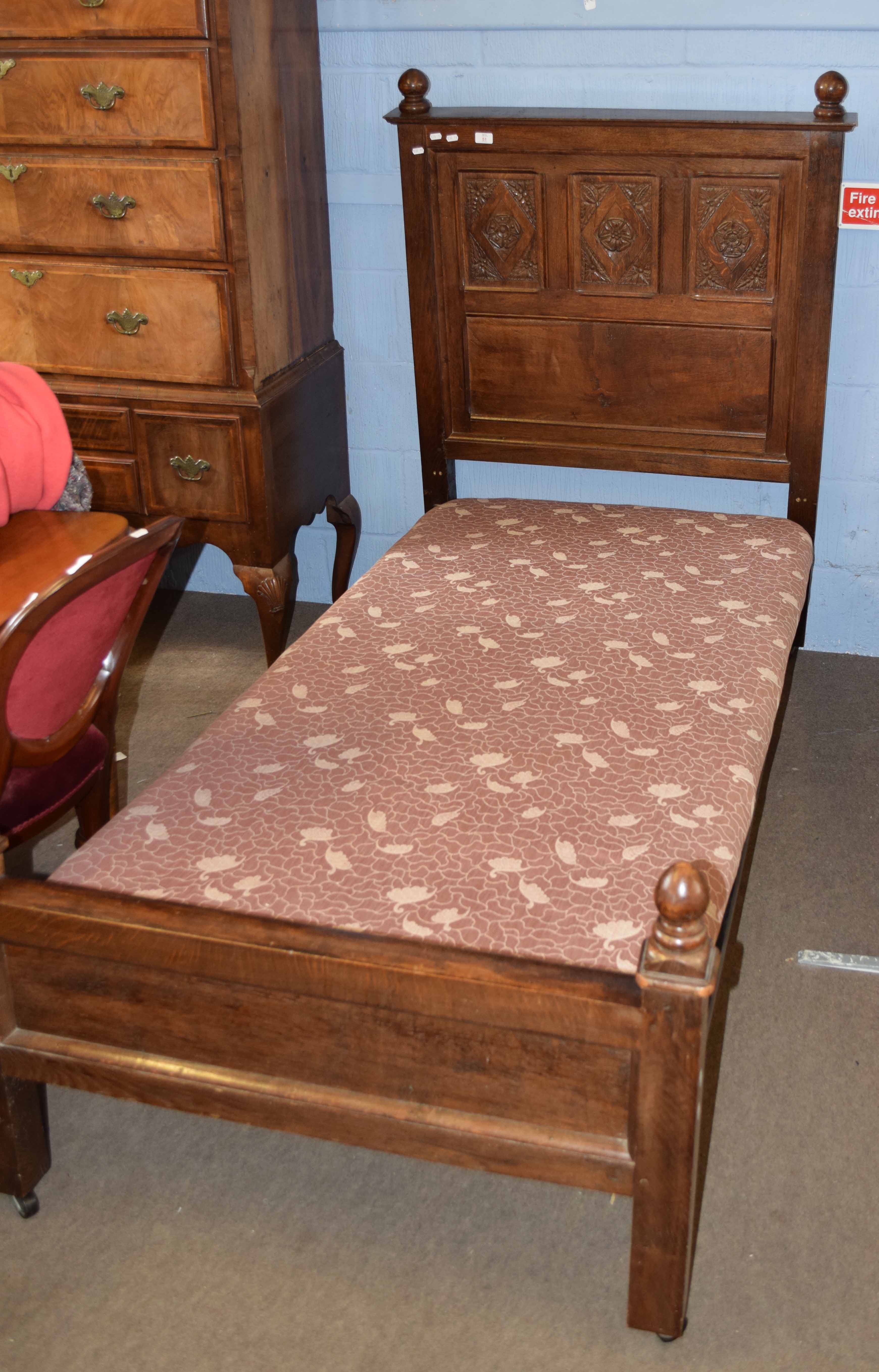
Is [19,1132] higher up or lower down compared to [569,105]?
lower down

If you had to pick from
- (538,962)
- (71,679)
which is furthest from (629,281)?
(538,962)

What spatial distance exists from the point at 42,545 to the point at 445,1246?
1192mm

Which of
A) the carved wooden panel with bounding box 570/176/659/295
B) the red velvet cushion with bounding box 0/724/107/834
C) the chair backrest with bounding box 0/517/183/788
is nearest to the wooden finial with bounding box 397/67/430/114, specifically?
the carved wooden panel with bounding box 570/176/659/295

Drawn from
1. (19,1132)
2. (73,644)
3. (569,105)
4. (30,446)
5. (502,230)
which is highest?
(569,105)

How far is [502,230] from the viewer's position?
289 cm

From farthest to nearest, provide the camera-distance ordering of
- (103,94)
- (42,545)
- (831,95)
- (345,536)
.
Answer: (345,536)
(103,94)
(831,95)
(42,545)

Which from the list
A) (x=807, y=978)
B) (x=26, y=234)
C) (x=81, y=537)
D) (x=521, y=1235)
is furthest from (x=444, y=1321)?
(x=26, y=234)

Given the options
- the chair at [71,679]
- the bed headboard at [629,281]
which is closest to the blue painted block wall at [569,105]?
the bed headboard at [629,281]

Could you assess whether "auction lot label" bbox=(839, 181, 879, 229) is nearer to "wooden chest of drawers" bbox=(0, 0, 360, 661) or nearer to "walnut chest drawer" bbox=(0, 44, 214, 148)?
"wooden chest of drawers" bbox=(0, 0, 360, 661)

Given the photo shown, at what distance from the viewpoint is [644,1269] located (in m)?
1.64

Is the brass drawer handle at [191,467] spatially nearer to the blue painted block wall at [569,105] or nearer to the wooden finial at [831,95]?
the blue painted block wall at [569,105]

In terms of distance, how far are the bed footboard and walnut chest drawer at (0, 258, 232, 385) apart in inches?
59.3

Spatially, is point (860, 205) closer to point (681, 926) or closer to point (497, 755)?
point (497, 755)

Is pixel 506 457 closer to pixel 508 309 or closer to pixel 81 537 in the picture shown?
pixel 508 309
